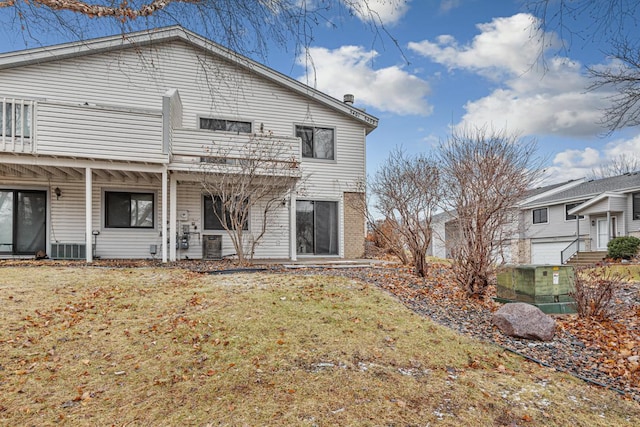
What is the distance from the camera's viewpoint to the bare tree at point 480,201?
7.18 m

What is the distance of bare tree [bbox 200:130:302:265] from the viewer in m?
10.3

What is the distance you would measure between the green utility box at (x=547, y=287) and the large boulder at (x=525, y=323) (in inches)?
41.1

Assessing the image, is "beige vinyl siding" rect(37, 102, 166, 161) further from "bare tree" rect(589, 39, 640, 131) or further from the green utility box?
"bare tree" rect(589, 39, 640, 131)

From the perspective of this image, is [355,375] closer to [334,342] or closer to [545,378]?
[334,342]

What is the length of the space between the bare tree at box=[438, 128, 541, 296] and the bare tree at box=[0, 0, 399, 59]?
4.45 metres

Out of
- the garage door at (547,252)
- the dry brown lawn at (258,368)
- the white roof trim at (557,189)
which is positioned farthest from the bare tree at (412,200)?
the white roof trim at (557,189)

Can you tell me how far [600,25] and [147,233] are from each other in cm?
1190

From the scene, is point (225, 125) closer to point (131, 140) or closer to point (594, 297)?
point (131, 140)

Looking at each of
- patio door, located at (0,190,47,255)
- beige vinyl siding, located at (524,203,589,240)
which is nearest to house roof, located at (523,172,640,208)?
beige vinyl siding, located at (524,203,589,240)

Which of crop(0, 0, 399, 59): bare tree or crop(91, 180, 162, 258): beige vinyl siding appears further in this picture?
crop(91, 180, 162, 258): beige vinyl siding

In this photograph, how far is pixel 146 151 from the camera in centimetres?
1005

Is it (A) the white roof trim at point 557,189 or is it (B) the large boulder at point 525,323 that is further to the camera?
(A) the white roof trim at point 557,189

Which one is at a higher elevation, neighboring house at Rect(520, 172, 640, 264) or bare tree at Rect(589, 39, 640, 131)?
bare tree at Rect(589, 39, 640, 131)

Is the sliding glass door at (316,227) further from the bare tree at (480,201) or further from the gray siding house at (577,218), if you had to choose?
the gray siding house at (577,218)
